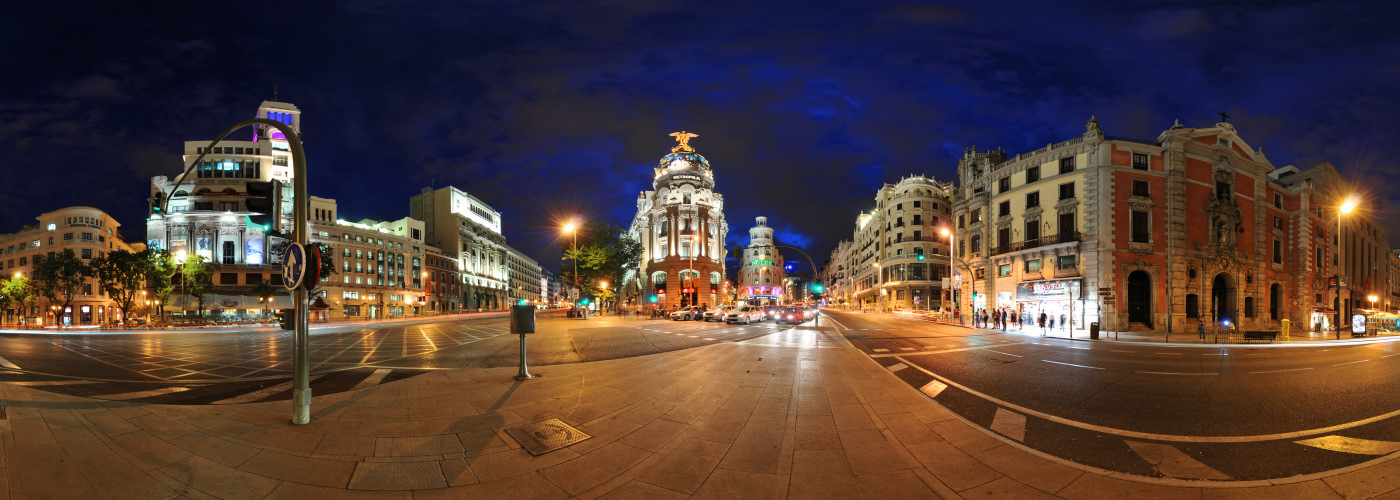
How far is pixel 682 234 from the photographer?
7669 centimetres

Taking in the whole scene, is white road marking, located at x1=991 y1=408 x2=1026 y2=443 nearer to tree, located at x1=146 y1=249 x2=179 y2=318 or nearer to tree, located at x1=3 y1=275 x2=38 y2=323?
tree, located at x1=146 y1=249 x2=179 y2=318

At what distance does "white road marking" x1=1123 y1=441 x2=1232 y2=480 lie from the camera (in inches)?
214

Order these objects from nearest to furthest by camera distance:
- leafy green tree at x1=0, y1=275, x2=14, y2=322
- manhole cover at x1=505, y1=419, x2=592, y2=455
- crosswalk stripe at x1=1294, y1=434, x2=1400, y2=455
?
1. manhole cover at x1=505, y1=419, x2=592, y2=455
2. crosswalk stripe at x1=1294, y1=434, x2=1400, y2=455
3. leafy green tree at x1=0, y1=275, x2=14, y2=322

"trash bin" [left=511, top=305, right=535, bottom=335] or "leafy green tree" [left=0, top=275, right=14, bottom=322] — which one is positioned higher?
"trash bin" [left=511, top=305, right=535, bottom=335]

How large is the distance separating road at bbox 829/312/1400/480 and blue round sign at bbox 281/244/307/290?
34.8ft

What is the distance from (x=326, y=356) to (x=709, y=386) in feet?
49.8

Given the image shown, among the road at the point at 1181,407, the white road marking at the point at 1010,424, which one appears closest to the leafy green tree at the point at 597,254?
the road at the point at 1181,407

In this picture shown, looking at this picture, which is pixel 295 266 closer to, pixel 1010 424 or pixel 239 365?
pixel 1010 424

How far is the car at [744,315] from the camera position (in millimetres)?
39222

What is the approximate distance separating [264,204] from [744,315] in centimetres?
3520

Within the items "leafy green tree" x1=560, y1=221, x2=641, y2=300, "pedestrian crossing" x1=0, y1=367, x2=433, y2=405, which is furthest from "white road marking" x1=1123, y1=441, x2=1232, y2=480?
"leafy green tree" x1=560, y1=221, x2=641, y2=300

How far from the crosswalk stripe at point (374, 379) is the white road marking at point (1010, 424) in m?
11.9

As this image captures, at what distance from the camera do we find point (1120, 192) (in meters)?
35.8

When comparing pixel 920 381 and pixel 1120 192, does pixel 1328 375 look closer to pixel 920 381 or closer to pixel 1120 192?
pixel 920 381
